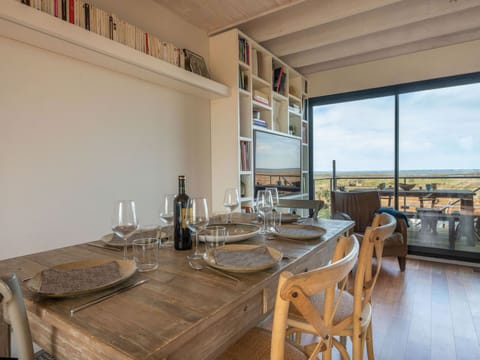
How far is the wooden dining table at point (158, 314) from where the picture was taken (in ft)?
1.87

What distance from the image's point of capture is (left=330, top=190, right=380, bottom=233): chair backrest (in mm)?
3488

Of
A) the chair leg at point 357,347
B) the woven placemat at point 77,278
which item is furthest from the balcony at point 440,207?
the woven placemat at point 77,278

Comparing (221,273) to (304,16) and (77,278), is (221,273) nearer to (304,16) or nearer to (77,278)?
(77,278)

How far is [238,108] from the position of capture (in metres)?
2.83

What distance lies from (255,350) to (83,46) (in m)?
1.88

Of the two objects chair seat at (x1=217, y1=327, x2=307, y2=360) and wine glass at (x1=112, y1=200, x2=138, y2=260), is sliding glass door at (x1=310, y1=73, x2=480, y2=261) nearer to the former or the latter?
chair seat at (x1=217, y1=327, x2=307, y2=360)

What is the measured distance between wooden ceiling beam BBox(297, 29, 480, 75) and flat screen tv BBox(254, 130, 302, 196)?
44.9 inches

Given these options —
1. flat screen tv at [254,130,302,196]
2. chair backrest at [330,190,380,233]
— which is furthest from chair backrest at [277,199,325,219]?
chair backrest at [330,190,380,233]

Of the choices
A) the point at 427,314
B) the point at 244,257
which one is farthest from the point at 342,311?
the point at 427,314

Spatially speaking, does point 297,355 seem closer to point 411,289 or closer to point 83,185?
point 83,185

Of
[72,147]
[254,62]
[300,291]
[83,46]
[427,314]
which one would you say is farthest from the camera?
[254,62]

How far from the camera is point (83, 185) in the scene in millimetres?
1925

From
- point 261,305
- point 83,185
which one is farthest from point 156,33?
point 261,305

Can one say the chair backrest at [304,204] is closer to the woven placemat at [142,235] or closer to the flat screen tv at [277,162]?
the flat screen tv at [277,162]
